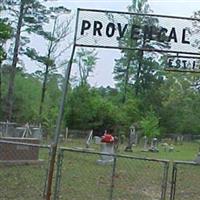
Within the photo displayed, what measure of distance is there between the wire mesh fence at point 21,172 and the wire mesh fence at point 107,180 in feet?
1.86

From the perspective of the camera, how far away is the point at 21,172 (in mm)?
15289

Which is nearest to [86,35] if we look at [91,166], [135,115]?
[91,166]

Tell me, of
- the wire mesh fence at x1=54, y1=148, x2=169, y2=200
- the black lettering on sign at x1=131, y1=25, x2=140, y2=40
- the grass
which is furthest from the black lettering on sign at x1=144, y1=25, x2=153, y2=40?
the grass

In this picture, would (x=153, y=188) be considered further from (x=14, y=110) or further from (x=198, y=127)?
(x=198, y=127)

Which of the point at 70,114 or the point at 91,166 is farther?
the point at 70,114

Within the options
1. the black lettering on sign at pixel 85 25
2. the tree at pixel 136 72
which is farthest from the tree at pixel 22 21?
the black lettering on sign at pixel 85 25

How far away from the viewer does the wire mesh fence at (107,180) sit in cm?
945

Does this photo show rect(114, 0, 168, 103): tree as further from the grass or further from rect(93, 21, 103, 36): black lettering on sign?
rect(93, 21, 103, 36): black lettering on sign

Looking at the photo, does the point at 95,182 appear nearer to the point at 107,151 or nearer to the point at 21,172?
the point at 21,172

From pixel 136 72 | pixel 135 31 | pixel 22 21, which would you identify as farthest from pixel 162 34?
pixel 136 72

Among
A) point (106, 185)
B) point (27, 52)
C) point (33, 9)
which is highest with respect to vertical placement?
point (33, 9)

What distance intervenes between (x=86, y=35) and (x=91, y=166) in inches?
448

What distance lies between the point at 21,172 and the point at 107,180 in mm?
2475

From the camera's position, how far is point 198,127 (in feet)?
230
